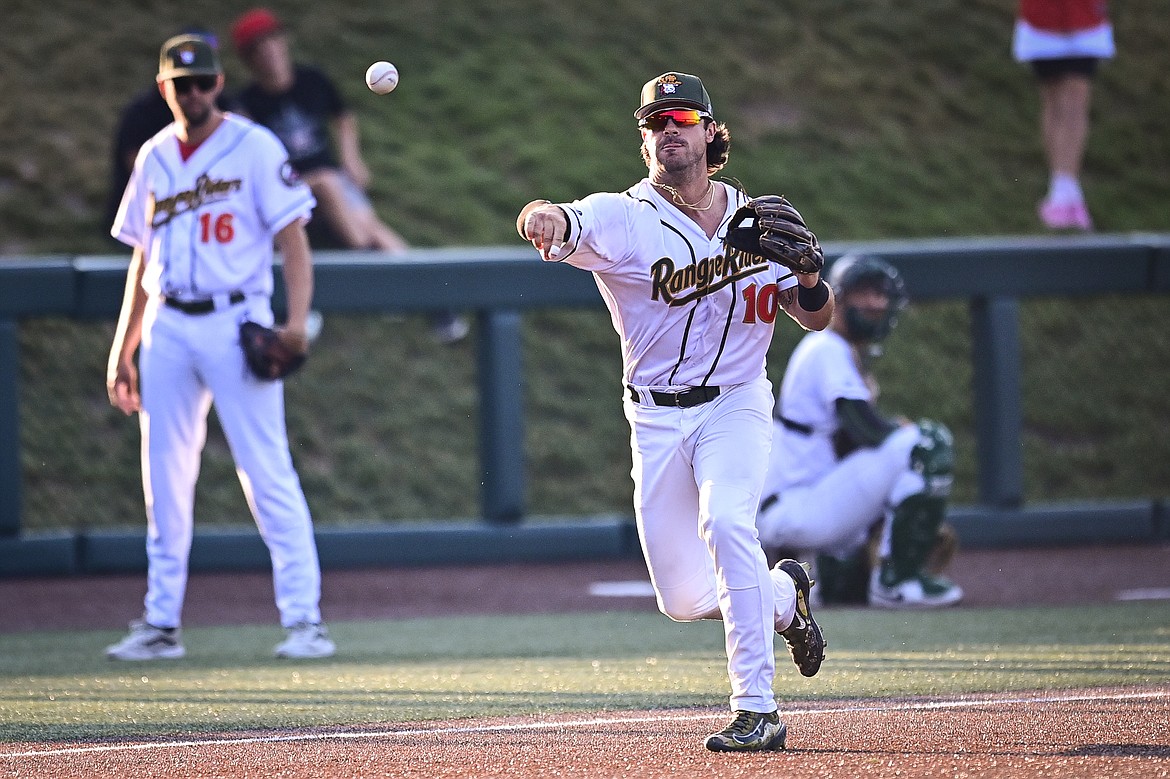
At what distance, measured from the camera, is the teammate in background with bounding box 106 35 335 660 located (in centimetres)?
668

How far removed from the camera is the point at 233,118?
6930 millimetres

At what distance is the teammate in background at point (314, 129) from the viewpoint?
35.6 ft

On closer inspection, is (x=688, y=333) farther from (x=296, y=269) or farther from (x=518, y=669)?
(x=296, y=269)

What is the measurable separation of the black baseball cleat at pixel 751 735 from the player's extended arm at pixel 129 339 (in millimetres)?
3244

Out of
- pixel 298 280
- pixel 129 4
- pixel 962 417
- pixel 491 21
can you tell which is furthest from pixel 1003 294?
pixel 129 4

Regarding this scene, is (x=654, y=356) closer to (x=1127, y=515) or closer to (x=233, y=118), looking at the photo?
(x=233, y=118)

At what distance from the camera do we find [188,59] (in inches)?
263

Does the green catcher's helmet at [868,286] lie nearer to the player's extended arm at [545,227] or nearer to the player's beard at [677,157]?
the player's beard at [677,157]

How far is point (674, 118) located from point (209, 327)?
2.45 meters

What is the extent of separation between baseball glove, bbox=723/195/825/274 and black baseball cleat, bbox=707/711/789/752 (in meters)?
1.15

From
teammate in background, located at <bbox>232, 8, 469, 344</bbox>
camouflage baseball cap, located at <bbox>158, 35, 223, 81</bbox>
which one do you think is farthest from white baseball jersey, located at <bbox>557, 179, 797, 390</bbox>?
teammate in background, located at <bbox>232, 8, 469, 344</bbox>

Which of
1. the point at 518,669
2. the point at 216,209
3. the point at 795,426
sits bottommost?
the point at 518,669

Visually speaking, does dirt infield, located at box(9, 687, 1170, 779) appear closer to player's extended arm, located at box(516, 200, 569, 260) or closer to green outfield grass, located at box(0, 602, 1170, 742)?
green outfield grass, located at box(0, 602, 1170, 742)

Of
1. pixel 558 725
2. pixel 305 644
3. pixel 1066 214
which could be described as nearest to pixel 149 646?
pixel 305 644
